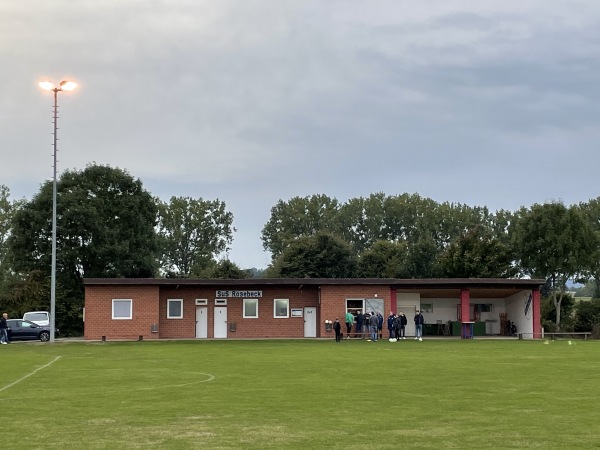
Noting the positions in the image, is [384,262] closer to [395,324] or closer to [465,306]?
[465,306]

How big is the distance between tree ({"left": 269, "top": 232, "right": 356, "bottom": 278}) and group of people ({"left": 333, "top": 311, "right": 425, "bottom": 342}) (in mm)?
37164

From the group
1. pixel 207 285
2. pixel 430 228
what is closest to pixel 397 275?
pixel 430 228

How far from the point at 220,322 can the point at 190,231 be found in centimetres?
6816

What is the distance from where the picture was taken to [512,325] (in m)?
57.0

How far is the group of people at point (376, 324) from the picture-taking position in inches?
1890

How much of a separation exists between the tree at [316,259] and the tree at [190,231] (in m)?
28.1

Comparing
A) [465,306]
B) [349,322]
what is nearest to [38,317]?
→ [349,322]

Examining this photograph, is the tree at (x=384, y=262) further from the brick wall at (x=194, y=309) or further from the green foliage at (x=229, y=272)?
the brick wall at (x=194, y=309)

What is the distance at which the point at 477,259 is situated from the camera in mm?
80062

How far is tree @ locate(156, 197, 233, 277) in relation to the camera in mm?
118438

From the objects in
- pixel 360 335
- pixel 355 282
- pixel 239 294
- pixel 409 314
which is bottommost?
pixel 360 335

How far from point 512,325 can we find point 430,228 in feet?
199

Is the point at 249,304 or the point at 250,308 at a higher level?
the point at 249,304

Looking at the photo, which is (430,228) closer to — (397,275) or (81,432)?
(397,275)
